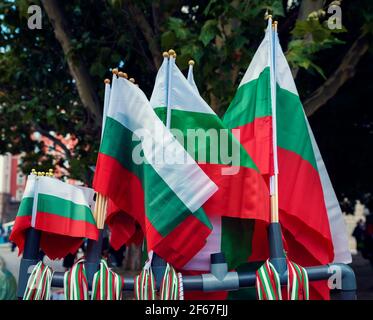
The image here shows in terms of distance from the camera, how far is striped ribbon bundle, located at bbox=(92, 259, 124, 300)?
3.47 m

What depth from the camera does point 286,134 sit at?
414 cm

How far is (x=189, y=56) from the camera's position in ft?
21.7

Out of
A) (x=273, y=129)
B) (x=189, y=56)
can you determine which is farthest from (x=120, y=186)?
(x=189, y=56)

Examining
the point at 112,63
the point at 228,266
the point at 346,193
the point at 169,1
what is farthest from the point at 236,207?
the point at 346,193

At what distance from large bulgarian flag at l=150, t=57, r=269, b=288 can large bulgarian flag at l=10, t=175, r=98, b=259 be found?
2.42 ft

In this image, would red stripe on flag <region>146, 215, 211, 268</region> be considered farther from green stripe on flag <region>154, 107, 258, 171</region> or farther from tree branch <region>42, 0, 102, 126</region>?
A: tree branch <region>42, 0, 102, 126</region>

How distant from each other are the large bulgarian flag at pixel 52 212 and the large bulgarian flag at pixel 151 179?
0.64 ft

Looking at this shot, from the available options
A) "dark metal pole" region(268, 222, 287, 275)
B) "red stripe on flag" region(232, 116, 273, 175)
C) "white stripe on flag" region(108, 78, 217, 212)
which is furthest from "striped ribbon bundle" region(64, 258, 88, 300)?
"red stripe on flag" region(232, 116, 273, 175)

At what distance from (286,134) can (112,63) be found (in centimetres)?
504

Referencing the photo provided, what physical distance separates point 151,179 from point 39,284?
0.94 meters

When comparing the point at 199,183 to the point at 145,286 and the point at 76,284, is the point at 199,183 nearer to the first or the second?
the point at 145,286

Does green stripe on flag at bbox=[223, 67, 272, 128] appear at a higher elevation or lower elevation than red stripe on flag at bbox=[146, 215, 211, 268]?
higher

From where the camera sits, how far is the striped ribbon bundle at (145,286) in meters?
3.48
